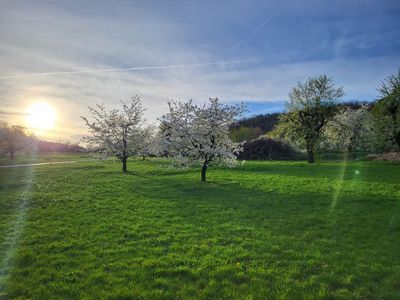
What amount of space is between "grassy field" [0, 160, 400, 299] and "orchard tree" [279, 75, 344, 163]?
98.6ft

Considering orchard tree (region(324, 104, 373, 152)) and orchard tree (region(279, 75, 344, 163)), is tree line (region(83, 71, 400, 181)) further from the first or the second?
orchard tree (region(324, 104, 373, 152))

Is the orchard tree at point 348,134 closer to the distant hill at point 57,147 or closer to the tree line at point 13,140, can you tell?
the tree line at point 13,140

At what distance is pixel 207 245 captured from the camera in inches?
547

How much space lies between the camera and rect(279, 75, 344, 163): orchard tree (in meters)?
55.1

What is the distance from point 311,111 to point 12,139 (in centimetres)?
8774

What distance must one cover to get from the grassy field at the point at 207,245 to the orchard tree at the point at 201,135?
24.3 feet

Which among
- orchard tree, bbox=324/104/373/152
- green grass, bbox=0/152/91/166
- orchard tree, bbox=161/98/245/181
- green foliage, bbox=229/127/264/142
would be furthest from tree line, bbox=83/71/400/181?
green foliage, bbox=229/127/264/142

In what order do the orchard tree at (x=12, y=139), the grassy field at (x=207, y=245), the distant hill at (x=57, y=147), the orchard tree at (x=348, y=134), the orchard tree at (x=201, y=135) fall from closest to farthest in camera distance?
the grassy field at (x=207, y=245), the orchard tree at (x=201, y=135), the orchard tree at (x=348, y=134), the orchard tree at (x=12, y=139), the distant hill at (x=57, y=147)

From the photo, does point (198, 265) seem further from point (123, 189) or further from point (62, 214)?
point (123, 189)

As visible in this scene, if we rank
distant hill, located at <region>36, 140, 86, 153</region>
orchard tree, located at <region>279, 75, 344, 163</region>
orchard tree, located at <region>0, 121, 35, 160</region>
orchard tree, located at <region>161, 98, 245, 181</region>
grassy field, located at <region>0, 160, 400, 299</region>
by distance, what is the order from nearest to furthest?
grassy field, located at <region>0, 160, 400, 299</region>
orchard tree, located at <region>161, 98, 245, 181</region>
orchard tree, located at <region>279, 75, 344, 163</region>
orchard tree, located at <region>0, 121, 35, 160</region>
distant hill, located at <region>36, 140, 86, 153</region>

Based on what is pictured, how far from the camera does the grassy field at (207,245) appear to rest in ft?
33.2

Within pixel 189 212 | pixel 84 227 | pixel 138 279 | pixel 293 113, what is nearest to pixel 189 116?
pixel 189 212

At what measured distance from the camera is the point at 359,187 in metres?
25.5

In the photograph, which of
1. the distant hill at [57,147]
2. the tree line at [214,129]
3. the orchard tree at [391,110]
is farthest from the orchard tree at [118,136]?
the distant hill at [57,147]
